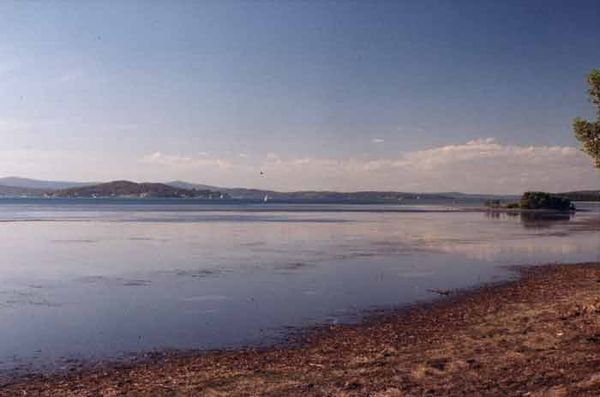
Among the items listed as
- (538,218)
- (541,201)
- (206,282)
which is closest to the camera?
(206,282)

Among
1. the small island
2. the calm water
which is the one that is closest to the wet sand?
the calm water

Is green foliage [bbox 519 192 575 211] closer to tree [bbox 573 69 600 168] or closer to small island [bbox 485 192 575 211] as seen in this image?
small island [bbox 485 192 575 211]

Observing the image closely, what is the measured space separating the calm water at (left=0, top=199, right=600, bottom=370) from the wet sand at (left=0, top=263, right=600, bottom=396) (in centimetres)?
168

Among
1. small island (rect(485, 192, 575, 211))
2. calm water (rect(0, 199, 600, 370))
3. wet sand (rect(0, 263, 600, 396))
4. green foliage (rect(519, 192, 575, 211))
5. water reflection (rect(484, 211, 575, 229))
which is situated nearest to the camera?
wet sand (rect(0, 263, 600, 396))

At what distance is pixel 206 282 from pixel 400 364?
14.7 m

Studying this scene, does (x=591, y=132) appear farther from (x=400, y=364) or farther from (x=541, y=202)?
(x=541, y=202)

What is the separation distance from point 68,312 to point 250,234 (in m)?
34.4

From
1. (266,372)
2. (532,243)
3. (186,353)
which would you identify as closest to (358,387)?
(266,372)

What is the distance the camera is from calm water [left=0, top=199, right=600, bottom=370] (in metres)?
17.1

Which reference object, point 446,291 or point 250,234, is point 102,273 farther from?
point 250,234

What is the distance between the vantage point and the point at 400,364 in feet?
42.4

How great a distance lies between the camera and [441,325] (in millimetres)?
17859

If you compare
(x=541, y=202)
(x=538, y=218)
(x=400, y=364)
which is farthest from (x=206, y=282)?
(x=541, y=202)

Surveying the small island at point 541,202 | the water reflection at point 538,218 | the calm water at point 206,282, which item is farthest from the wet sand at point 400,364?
the small island at point 541,202
